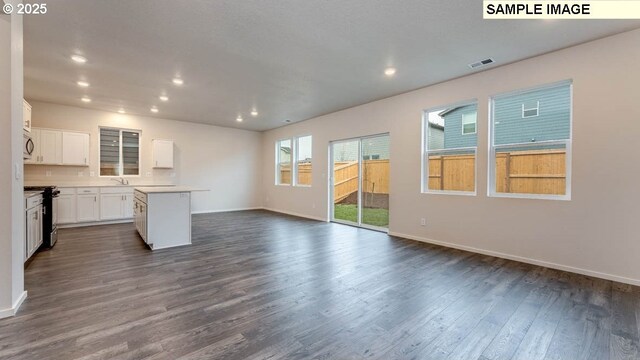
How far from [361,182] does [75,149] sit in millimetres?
6463

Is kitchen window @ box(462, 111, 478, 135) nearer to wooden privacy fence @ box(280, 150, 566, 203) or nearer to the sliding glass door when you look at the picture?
wooden privacy fence @ box(280, 150, 566, 203)

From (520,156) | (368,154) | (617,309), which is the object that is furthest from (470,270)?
(368,154)

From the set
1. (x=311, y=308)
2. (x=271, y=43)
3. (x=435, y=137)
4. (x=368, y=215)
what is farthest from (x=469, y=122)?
(x=311, y=308)

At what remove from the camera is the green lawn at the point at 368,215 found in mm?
5854

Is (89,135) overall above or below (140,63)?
below

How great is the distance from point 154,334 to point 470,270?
3.35 meters

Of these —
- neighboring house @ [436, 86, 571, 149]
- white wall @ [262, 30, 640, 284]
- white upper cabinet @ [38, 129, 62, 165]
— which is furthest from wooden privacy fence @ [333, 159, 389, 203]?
white upper cabinet @ [38, 129, 62, 165]

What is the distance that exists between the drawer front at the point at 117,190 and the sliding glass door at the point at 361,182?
16.1 ft

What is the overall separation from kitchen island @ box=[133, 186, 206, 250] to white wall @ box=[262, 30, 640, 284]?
3.90 meters

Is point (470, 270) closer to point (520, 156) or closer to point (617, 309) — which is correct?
point (617, 309)

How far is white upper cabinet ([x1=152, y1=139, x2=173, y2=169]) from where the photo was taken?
279 inches

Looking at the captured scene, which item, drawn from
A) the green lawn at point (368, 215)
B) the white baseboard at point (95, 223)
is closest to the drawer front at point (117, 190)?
the white baseboard at point (95, 223)

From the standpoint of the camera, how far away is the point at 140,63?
3.78m

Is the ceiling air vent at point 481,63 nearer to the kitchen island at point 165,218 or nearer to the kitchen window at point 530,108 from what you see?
the kitchen window at point 530,108
